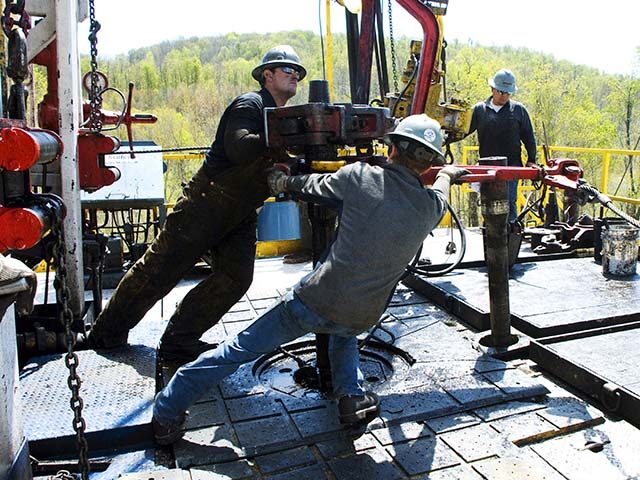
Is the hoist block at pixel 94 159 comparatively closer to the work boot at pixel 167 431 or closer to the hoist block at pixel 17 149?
the work boot at pixel 167 431

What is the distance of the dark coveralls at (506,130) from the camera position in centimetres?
772

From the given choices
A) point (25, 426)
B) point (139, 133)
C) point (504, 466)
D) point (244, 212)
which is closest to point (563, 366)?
point (504, 466)

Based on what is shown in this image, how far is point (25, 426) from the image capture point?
344 centimetres

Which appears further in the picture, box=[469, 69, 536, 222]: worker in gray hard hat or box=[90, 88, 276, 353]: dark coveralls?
box=[469, 69, 536, 222]: worker in gray hard hat

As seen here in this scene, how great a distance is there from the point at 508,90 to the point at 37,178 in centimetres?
548

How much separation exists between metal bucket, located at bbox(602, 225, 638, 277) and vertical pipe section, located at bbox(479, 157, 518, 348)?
2.13 meters

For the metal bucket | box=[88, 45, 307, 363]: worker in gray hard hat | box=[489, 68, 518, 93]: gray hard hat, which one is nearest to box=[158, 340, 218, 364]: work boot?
box=[88, 45, 307, 363]: worker in gray hard hat

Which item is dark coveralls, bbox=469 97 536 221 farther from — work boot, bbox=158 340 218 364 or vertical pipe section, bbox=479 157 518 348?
work boot, bbox=158 340 218 364

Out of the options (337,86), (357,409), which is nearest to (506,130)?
(357,409)

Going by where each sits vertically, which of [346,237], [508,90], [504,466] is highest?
[508,90]

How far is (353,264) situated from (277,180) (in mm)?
764

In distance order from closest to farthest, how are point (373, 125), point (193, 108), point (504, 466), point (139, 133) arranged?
point (504, 466)
point (373, 125)
point (139, 133)
point (193, 108)

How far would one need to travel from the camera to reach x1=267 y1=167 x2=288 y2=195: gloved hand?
3496 mm

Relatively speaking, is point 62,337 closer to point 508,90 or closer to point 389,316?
point 389,316
